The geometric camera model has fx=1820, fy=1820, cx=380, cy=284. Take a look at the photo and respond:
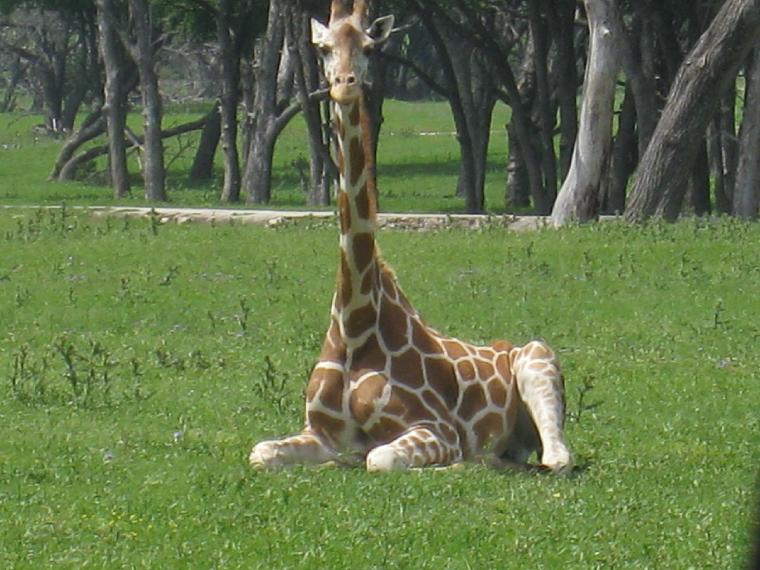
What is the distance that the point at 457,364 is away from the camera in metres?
8.87

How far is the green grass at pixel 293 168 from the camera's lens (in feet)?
117

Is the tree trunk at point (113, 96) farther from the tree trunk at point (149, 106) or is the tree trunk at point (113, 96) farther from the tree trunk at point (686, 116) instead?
the tree trunk at point (686, 116)

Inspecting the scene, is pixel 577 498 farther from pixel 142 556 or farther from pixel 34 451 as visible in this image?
pixel 34 451

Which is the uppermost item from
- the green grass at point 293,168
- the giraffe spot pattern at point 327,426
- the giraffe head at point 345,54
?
the giraffe head at point 345,54

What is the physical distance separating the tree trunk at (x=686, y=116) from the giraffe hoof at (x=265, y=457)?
11595mm

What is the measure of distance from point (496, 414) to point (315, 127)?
2245 cm

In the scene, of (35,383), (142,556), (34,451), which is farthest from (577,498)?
(35,383)

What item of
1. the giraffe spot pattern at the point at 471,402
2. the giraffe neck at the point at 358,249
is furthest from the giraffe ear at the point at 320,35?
the giraffe spot pattern at the point at 471,402

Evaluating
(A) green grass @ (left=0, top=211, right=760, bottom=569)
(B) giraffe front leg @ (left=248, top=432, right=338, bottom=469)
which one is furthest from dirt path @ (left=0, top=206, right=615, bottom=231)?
(B) giraffe front leg @ (left=248, top=432, right=338, bottom=469)

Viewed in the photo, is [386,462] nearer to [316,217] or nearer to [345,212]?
[345,212]

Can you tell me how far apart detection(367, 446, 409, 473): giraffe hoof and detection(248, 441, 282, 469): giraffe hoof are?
0.43 metres

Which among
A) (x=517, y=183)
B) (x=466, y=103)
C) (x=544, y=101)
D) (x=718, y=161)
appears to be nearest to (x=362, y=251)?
(x=544, y=101)

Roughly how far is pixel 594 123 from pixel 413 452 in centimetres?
1309

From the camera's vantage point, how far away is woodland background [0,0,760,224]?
65.3 feet
